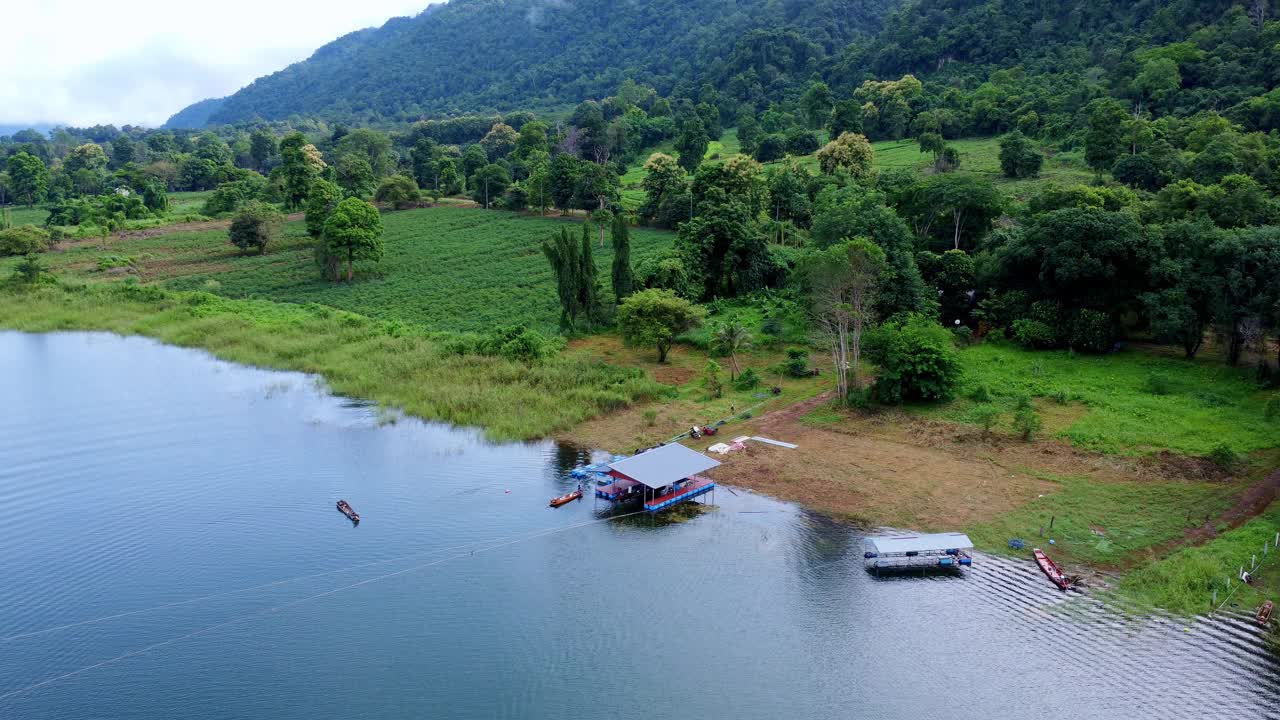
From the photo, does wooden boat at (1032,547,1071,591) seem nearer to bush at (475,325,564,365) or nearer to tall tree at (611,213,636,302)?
bush at (475,325,564,365)

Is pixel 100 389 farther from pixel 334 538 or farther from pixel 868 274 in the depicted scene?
pixel 868 274

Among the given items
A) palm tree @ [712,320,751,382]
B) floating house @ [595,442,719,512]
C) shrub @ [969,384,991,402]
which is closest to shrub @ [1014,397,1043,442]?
shrub @ [969,384,991,402]

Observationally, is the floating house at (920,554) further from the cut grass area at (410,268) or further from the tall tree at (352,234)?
the tall tree at (352,234)

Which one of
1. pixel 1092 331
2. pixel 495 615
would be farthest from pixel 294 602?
pixel 1092 331

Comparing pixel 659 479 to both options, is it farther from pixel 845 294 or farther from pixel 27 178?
pixel 27 178

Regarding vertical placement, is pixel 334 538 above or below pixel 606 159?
below

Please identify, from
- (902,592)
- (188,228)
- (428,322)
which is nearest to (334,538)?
(902,592)
